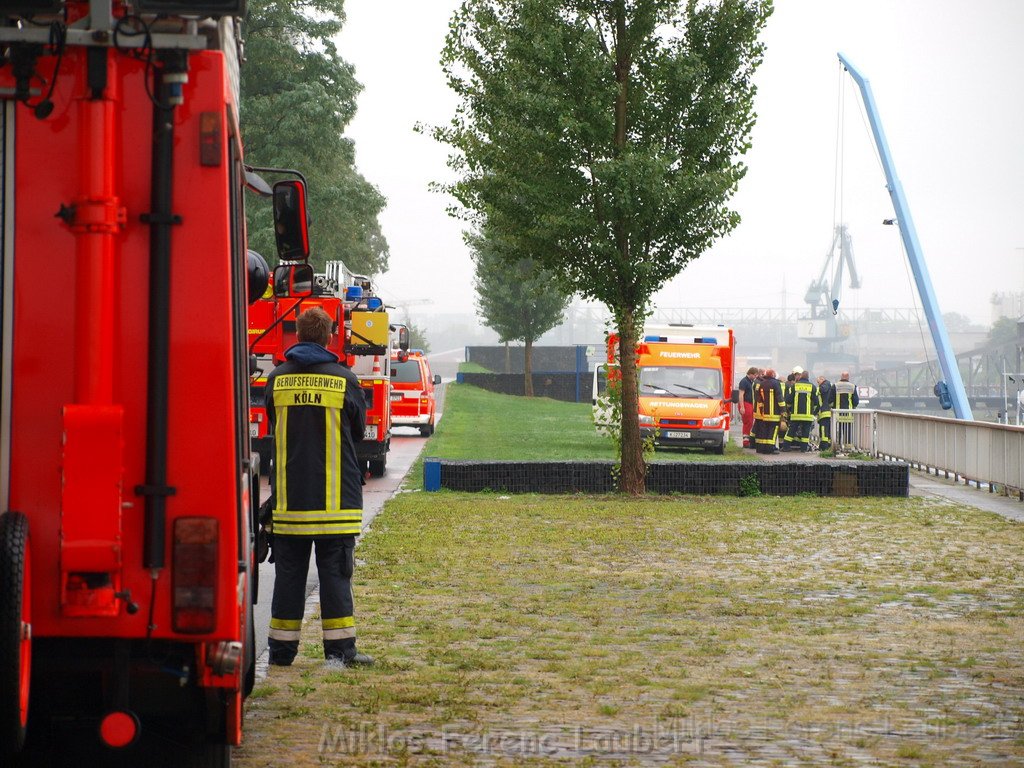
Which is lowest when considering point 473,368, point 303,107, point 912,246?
point 473,368

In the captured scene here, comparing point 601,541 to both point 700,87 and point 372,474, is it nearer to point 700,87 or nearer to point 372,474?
point 700,87

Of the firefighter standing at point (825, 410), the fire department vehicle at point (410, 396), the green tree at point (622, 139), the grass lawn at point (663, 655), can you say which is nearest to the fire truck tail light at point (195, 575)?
the grass lawn at point (663, 655)

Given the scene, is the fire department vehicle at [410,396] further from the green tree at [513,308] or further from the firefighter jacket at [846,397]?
the green tree at [513,308]

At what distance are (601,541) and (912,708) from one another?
7.52m

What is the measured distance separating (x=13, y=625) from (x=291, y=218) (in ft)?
7.54

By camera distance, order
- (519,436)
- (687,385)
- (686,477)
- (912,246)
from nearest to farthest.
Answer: (686,477)
(687,385)
(519,436)
(912,246)

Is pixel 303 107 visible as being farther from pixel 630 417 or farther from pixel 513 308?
pixel 630 417

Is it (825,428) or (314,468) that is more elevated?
(825,428)

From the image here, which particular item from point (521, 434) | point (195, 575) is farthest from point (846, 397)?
point (195, 575)

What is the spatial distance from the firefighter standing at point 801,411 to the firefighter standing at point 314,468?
24.6m

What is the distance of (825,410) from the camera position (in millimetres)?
34031

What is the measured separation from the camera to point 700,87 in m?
19.9

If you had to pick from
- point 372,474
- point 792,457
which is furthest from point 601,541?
point 792,457

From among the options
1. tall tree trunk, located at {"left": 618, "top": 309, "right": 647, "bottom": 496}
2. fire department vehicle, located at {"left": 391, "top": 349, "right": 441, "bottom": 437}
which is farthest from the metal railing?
fire department vehicle, located at {"left": 391, "top": 349, "right": 441, "bottom": 437}
